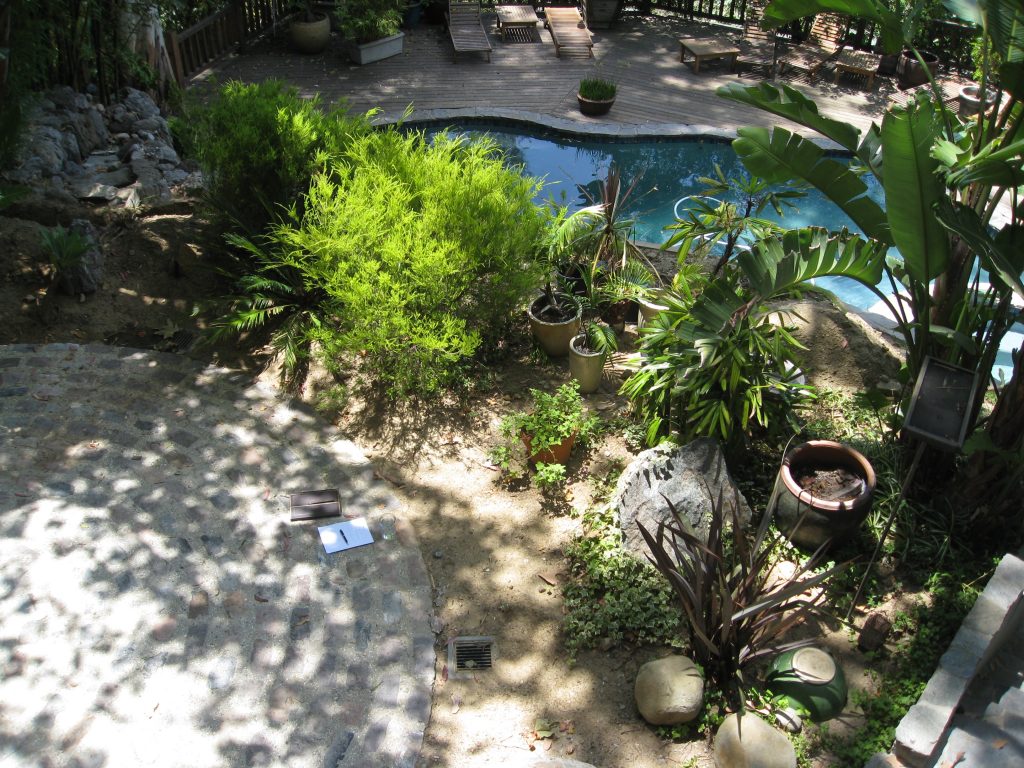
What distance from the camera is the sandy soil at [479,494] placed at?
430 centimetres

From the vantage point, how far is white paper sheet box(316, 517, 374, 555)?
A: 5.18m

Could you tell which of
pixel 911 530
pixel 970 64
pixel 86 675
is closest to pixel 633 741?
pixel 911 530

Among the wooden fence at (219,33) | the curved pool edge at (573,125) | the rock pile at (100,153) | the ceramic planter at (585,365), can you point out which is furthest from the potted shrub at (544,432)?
the wooden fence at (219,33)

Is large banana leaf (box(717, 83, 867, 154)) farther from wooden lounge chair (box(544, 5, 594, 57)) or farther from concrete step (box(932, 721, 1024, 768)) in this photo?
wooden lounge chair (box(544, 5, 594, 57))

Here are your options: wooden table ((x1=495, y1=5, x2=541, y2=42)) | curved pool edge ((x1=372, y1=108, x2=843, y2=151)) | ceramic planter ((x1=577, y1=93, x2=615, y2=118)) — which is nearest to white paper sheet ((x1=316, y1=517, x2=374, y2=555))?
curved pool edge ((x1=372, y1=108, x2=843, y2=151))

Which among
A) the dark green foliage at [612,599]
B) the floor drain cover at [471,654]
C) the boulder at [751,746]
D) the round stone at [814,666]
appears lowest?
the floor drain cover at [471,654]

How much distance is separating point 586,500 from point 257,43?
1145 cm

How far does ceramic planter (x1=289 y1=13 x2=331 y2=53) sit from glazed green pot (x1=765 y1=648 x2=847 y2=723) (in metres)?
12.3

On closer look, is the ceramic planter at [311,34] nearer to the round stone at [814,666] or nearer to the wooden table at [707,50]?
the wooden table at [707,50]

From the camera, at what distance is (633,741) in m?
4.21

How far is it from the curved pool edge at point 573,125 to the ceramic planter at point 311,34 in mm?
2884

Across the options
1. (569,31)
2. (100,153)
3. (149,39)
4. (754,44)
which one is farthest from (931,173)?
(754,44)

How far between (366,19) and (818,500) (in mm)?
11173

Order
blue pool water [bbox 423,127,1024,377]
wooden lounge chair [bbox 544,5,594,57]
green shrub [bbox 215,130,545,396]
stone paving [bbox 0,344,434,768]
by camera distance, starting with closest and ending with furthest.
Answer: stone paving [bbox 0,344,434,768] → green shrub [bbox 215,130,545,396] → blue pool water [bbox 423,127,1024,377] → wooden lounge chair [bbox 544,5,594,57]
